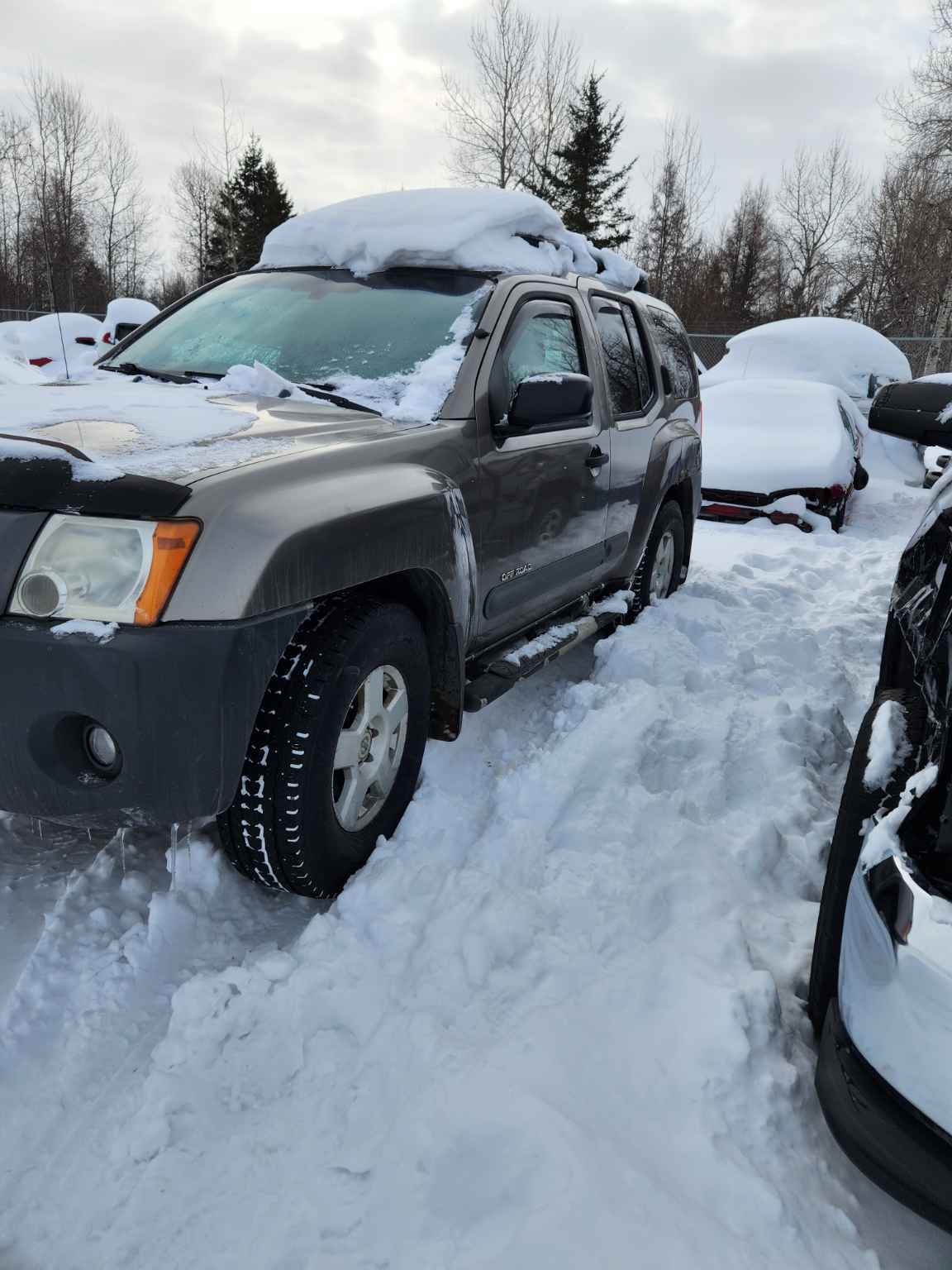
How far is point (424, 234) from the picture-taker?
3.41 m

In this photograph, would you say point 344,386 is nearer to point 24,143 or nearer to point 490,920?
point 490,920

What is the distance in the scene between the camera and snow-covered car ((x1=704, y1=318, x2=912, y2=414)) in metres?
11.3

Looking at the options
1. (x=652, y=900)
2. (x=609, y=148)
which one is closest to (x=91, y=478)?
(x=652, y=900)

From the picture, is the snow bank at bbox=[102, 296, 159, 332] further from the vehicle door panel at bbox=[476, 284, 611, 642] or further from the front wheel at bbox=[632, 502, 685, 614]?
the vehicle door panel at bbox=[476, 284, 611, 642]

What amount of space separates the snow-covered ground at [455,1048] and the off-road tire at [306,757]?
0.48 feet

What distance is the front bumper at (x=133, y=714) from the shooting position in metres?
1.80

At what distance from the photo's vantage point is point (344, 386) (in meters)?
2.98

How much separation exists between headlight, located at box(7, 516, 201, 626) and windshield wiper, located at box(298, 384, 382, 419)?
3.68 feet

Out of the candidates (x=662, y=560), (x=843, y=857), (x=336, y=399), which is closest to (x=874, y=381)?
(x=662, y=560)

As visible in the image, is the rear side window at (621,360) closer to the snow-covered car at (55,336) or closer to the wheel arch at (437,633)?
the wheel arch at (437,633)

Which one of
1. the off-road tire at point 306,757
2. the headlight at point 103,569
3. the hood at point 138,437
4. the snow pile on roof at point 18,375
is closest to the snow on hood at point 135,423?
the hood at point 138,437

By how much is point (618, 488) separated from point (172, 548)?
2682 mm

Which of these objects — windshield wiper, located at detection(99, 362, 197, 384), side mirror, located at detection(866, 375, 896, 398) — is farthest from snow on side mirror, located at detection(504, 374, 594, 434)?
side mirror, located at detection(866, 375, 896, 398)

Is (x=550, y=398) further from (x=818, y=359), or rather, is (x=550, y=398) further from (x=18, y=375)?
(x=818, y=359)
